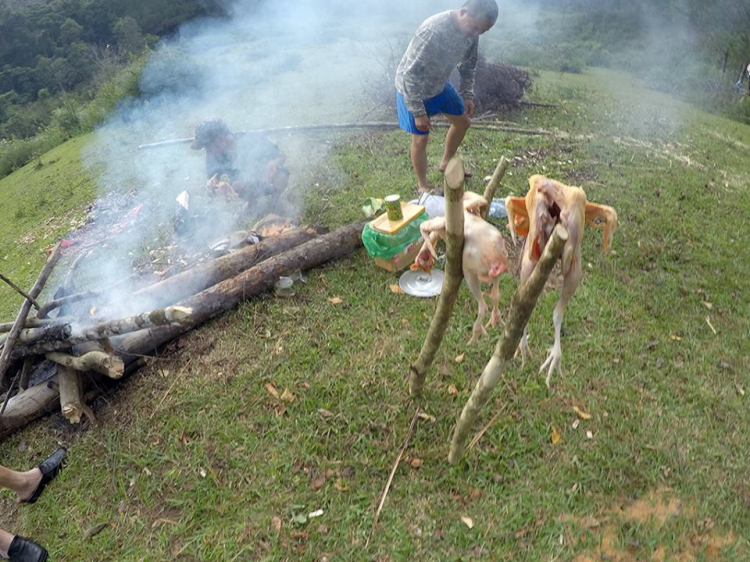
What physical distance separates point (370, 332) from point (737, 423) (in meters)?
2.80

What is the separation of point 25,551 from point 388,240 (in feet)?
11.6

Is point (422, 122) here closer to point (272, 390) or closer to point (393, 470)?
point (272, 390)

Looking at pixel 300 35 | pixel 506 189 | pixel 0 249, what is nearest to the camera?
pixel 506 189

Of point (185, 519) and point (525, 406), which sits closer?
point (185, 519)

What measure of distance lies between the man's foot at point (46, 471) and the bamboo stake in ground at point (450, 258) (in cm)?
268

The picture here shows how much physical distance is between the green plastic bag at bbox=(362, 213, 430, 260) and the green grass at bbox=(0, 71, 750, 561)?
10.9 inches

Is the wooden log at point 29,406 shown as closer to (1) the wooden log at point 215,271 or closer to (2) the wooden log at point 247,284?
(2) the wooden log at point 247,284

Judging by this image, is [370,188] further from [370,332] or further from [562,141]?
[562,141]

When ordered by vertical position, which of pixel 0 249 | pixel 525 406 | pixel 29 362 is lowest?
pixel 0 249

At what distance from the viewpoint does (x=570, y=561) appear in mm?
2541

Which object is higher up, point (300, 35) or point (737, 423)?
point (300, 35)

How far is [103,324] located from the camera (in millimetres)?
3408

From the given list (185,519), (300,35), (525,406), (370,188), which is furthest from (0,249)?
(300,35)

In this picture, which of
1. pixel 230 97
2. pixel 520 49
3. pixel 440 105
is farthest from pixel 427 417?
pixel 520 49
